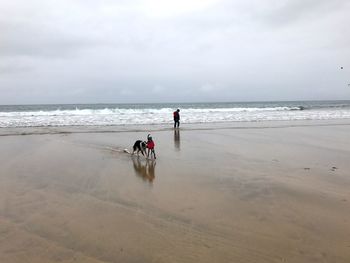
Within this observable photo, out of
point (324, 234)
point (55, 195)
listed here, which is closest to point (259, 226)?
point (324, 234)

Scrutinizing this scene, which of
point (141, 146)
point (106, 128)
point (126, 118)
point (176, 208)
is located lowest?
point (176, 208)

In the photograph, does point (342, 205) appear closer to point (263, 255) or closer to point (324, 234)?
point (324, 234)

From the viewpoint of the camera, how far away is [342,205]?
22.8ft

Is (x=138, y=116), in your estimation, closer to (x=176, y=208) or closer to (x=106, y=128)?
(x=106, y=128)

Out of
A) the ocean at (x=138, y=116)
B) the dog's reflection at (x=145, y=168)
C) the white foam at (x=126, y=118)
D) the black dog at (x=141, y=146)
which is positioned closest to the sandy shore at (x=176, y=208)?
the dog's reflection at (x=145, y=168)

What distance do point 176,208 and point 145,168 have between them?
4148 millimetres

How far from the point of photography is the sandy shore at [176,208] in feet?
16.4

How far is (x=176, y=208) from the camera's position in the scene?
6777mm

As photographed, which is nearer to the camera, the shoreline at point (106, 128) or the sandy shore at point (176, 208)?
the sandy shore at point (176, 208)

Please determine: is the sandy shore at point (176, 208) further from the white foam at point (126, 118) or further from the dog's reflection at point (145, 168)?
the white foam at point (126, 118)

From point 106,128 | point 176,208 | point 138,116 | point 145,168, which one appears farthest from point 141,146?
point 138,116

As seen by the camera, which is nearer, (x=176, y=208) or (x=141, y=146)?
(x=176, y=208)

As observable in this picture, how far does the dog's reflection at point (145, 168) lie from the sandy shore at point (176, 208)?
31mm

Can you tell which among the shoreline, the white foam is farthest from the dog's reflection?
the white foam
